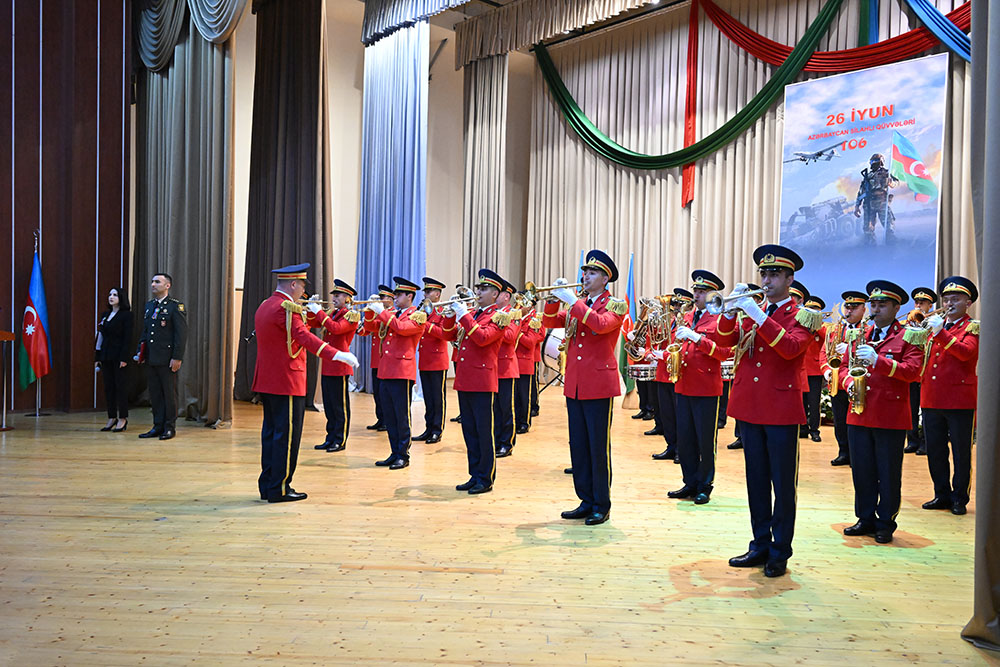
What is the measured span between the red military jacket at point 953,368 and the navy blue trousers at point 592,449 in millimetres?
2162

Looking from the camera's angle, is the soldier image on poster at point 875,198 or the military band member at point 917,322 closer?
the military band member at point 917,322

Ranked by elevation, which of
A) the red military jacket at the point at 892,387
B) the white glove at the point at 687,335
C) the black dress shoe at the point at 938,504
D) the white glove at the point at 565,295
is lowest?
the black dress shoe at the point at 938,504

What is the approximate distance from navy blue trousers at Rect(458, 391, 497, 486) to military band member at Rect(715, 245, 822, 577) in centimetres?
198

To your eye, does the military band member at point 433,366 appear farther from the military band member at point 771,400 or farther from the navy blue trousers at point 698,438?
the military band member at point 771,400

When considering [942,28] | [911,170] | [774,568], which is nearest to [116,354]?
[774,568]

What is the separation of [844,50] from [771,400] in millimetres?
7680

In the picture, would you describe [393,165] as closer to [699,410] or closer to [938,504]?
[699,410]

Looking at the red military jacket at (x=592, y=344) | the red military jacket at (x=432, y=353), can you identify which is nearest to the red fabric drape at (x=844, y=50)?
the red military jacket at (x=432, y=353)

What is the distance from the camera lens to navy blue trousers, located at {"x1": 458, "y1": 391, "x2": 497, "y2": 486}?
5.46 metres

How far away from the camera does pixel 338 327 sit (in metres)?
6.89

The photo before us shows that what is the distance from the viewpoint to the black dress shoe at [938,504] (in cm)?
526

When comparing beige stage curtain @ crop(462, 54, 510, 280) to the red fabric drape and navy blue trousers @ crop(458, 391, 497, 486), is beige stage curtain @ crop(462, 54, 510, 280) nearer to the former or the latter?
the red fabric drape

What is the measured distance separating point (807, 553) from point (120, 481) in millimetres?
4526

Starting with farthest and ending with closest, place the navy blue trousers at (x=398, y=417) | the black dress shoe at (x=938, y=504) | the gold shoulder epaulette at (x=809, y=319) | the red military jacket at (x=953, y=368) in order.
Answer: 1. the navy blue trousers at (x=398, y=417)
2. the black dress shoe at (x=938, y=504)
3. the red military jacket at (x=953, y=368)
4. the gold shoulder epaulette at (x=809, y=319)
